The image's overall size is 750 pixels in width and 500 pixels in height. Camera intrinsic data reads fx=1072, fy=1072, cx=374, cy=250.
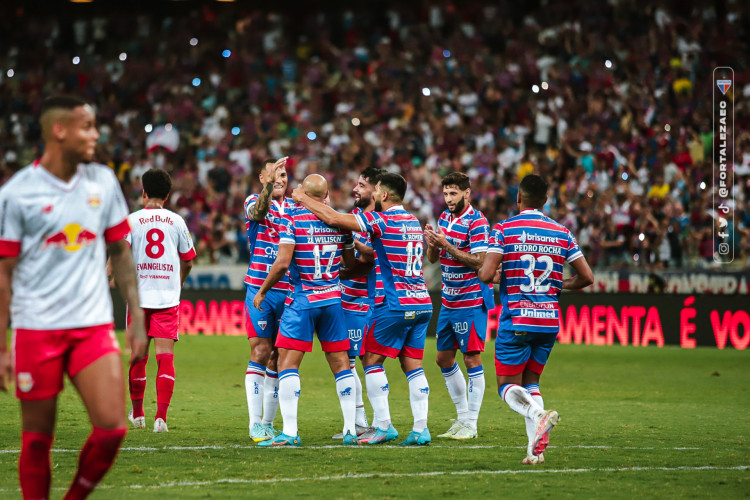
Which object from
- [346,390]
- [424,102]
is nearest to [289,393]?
[346,390]

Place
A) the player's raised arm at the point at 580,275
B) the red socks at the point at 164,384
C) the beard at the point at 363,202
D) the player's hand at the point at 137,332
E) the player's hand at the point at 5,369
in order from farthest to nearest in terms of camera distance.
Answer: the beard at the point at 363,202 < the red socks at the point at 164,384 < the player's raised arm at the point at 580,275 < the player's hand at the point at 137,332 < the player's hand at the point at 5,369

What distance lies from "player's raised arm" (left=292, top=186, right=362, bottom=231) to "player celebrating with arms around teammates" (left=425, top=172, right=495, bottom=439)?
1153 millimetres

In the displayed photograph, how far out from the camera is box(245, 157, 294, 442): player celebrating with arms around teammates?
9.66 meters

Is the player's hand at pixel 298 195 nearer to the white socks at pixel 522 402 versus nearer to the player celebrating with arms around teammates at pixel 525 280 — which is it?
the player celebrating with arms around teammates at pixel 525 280

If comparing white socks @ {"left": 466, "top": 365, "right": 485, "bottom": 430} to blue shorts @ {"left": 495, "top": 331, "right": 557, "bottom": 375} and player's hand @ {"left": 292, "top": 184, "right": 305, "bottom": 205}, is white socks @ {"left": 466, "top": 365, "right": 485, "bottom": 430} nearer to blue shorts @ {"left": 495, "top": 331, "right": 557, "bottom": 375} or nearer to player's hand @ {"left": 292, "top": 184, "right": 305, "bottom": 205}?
blue shorts @ {"left": 495, "top": 331, "right": 557, "bottom": 375}

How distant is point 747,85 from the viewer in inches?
936

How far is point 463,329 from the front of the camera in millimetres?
10086

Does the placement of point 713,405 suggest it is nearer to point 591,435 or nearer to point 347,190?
point 591,435

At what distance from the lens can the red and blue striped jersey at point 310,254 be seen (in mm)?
8961

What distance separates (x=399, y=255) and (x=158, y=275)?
7.63 feet

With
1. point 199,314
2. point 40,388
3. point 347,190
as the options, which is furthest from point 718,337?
point 40,388

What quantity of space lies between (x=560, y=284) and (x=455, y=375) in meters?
2.01

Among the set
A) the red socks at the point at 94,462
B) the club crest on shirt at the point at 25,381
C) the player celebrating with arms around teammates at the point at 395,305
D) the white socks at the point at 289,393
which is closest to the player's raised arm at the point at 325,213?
the player celebrating with arms around teammates at the point at 395,305

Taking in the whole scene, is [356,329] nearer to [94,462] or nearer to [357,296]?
[357,296]
